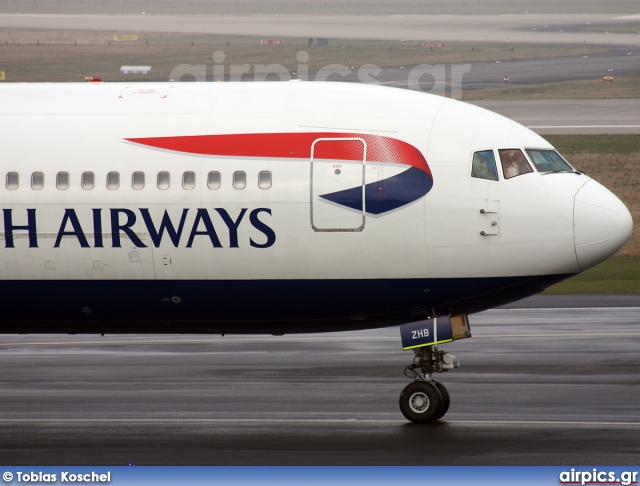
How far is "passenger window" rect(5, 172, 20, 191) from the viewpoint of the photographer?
1766 cm

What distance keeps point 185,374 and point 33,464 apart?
7.42m

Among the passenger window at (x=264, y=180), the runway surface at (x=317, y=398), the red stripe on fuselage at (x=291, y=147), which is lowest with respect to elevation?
the runway surface at (x=317, y=398)

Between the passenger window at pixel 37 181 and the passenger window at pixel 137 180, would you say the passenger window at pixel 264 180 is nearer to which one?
the passenger window at pixel 137 180

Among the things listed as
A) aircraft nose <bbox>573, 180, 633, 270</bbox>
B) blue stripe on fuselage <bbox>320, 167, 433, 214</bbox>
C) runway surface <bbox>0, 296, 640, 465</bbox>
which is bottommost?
runway surface <bbox>0, 296, 640, 465</bbox>

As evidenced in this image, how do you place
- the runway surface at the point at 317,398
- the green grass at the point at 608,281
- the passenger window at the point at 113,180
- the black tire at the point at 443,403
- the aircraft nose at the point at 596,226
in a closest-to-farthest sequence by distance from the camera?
the runway surface at the point at 317,398
the aircraft nose at the point at 596,226
the passenger window at the point at 113,180
the black tire at the point at 443,403
the green grass at the point at 608,281

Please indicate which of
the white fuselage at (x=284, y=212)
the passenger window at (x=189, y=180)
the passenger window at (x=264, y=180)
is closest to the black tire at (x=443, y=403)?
the white fuselage at (x=284, y=212)

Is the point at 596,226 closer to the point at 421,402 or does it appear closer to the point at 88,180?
the point at 421,402

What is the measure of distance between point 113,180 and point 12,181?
5.32 ft

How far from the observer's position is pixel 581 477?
1371 cm

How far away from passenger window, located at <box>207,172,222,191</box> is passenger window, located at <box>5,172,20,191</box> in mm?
3052

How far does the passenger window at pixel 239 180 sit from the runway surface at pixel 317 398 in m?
3.76

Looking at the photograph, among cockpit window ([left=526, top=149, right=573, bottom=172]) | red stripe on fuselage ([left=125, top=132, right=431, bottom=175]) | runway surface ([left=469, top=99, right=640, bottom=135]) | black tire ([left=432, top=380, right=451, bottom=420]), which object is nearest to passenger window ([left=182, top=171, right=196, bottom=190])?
red stripe on fuselage ([left=125, top=132, right=431, bottom=175])

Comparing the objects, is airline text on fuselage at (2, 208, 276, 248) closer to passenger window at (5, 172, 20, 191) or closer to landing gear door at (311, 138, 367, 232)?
passenger window at (5, 172, 20, 191)

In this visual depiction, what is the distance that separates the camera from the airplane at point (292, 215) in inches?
663
